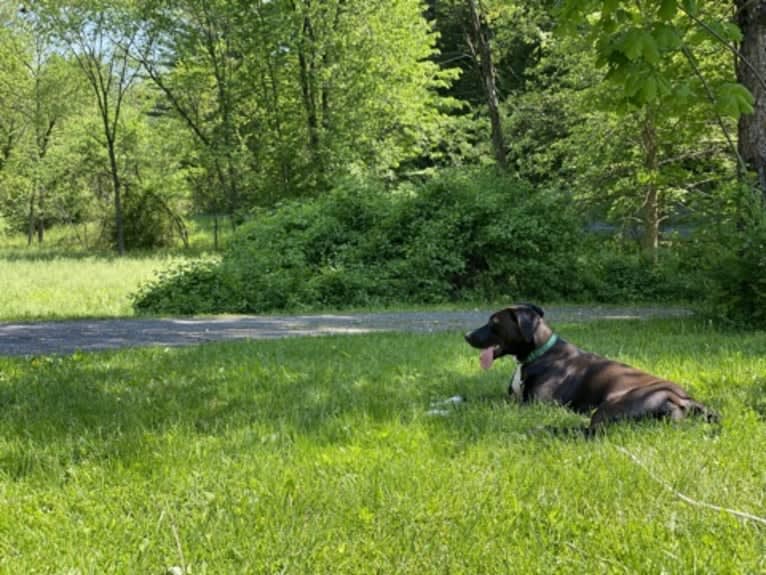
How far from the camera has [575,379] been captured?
544cm

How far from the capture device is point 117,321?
38.8 feet

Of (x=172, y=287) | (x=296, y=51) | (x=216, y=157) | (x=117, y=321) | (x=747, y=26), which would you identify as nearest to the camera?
(x=747, y=26)

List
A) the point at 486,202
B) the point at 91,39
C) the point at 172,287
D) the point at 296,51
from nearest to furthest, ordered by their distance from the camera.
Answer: the point at 172,287
the point at 486,202
the point at 296,51
the point at 91,39

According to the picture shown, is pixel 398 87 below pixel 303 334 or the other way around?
the other way around

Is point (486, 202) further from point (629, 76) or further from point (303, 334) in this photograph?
point (629, 76)

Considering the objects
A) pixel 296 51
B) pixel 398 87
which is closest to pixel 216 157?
pixel 296 51

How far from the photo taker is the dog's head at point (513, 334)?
570 centimetres

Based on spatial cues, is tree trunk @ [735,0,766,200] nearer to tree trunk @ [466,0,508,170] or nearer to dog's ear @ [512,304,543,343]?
dog's ear @ [512,304,543,343]

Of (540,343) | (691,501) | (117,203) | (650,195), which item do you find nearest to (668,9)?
(691,501)

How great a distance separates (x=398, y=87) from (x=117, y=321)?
18575 mm

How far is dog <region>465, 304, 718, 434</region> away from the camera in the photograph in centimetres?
456

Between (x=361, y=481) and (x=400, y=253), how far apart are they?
42.9 ft

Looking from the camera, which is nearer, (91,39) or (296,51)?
(296,51)

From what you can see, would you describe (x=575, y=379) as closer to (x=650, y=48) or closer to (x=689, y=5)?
(x=650, y=48)
